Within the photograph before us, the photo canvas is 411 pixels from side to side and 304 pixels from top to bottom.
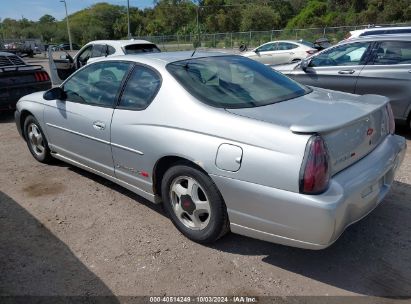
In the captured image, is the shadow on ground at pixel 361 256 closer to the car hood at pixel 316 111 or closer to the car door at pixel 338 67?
the car hood at pixel 316 111

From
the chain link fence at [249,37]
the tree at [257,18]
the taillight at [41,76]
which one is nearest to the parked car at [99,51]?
the taillight at [41,76]

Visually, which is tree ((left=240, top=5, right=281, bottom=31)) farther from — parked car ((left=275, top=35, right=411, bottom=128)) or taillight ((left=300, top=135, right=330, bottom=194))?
taillight ((left=300, top=135, right=330, bottom=194))

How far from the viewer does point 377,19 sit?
55.0 meters

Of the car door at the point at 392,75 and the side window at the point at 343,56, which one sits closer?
the car door at the point at 392,75

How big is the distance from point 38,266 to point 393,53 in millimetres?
5669

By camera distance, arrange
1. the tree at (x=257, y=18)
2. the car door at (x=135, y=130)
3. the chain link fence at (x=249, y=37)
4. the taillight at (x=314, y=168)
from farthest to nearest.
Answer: the tree at (x=257, y=18) → the chain link fence at (x=249, y=37) → the car door at (x=135, y=130) → the taillight at (x=314, y=168)

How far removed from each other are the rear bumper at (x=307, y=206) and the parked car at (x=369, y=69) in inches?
132

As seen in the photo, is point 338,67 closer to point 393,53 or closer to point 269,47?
point 393,53

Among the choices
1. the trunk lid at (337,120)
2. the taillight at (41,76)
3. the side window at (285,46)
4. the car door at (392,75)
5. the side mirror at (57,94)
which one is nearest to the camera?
the trunk lid at (337,120)

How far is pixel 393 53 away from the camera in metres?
6.19

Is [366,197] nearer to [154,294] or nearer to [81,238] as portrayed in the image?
[154,294]

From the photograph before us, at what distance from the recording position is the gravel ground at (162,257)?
296 centimetres

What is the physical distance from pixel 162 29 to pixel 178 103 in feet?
287

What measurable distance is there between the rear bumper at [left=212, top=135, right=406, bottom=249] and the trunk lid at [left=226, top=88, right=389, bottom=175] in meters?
0.12
